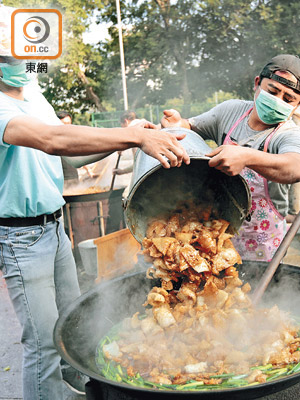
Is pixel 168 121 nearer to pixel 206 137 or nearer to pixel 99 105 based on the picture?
pixel 206 137

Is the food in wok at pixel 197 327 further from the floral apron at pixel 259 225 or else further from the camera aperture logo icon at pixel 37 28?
the camera aperture logo icon at pixel 37 28

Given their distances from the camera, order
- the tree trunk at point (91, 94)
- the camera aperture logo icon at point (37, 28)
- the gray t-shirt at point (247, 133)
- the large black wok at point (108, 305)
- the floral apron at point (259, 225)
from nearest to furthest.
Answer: the large black wok at point (108, 305) → the gray t-shirt at point (247, 133) → the floral apron at point (259, 225) → the camera aperture logo icon at point (37, 28) → the tree trunk at point (91, 94)

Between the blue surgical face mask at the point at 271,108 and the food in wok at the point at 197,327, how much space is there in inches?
35.7

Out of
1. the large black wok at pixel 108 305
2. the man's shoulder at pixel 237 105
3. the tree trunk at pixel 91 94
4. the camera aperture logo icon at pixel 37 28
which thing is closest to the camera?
the large black wok at pixel 108 305

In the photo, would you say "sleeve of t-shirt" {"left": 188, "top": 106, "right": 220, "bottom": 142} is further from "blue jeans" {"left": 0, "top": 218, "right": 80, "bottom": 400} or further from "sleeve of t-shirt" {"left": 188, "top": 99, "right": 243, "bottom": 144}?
"blue jeans" {"left": 0, "top": 218, "right": 80, "bottom": 400}

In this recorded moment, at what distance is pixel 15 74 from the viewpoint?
2.68m

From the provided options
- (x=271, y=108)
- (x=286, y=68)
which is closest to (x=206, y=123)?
(x=271, y=108)

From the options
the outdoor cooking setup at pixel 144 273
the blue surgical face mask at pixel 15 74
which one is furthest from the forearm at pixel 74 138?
the blue surgical face mask at pixel 15 74

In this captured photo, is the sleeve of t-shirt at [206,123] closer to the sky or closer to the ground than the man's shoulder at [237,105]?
closer to the ground

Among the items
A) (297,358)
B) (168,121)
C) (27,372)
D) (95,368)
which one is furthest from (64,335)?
(168,121)

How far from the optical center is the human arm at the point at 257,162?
1.92 meters

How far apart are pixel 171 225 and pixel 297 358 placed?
41.5 inches

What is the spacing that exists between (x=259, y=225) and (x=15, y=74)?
216 cm

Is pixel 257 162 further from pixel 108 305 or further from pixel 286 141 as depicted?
pixel 108 305
